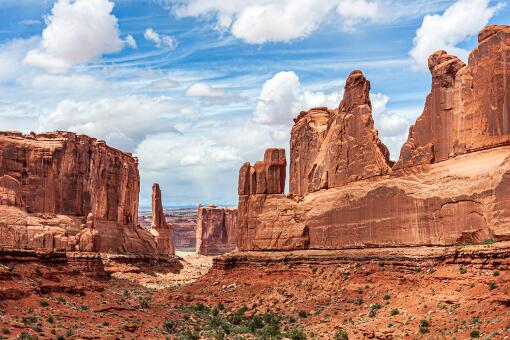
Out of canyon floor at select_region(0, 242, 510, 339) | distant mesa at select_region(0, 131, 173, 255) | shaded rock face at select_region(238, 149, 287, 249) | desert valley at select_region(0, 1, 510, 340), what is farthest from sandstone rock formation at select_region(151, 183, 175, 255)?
canyon floor at select_region(0, 242, 510, 339)

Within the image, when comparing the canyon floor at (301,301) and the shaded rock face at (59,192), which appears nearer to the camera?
the canyon floor at (301,301)

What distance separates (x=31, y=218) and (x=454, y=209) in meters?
50.6

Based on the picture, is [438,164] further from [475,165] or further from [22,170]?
[22,170]

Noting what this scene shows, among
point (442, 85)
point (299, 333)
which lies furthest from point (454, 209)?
point (299, 333)

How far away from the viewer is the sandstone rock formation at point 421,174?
4069 cm

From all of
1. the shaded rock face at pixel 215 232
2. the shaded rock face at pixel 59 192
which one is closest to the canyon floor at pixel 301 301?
the shaded rock face at pixel 59 192

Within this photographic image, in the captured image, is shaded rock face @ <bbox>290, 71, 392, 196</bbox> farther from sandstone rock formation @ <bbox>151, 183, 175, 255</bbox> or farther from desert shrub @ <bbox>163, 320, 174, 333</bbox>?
sandstone rock formation @ <bbox>151, 183, 175, 255</bbox>

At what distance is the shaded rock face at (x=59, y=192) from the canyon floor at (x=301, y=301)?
75.0 ft

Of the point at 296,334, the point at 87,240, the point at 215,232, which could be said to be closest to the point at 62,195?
the point at 87,240

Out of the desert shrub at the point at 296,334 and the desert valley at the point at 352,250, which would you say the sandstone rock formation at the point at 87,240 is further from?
the desert shrub at the point at 296,334

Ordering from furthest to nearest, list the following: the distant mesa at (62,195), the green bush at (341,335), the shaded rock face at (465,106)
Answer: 1. the distant mesa at (62,195)
2. the shaded rock face at (465,106)
3. the green bush at (341,335)

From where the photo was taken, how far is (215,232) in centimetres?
15925

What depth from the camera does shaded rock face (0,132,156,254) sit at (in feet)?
255

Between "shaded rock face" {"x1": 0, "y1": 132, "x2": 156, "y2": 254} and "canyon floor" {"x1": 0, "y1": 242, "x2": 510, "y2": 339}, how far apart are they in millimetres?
22853
